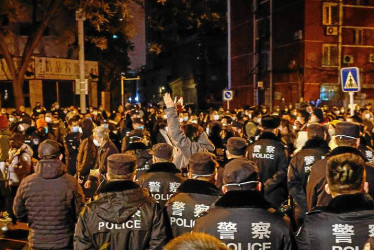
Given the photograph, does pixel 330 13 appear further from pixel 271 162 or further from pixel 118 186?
pixel 118 186

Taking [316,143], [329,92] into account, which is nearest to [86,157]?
[316,143]

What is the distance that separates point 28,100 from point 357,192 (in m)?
27.1

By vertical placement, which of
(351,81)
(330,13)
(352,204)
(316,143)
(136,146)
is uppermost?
(330,13)

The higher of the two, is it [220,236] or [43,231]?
[220,236]

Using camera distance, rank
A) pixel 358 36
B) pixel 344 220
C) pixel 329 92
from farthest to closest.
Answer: pixel 358 36 → pixel 329 92 → pixel 344 220

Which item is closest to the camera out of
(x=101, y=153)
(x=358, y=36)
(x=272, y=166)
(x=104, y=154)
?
(x=272, y=166)

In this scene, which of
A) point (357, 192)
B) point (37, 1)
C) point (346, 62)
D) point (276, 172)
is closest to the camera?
point (357, 192)

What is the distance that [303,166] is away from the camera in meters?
6.38

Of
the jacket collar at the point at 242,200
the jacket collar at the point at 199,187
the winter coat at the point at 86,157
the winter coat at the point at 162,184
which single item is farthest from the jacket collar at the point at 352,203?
Result: the winter coat at the point at 86,157

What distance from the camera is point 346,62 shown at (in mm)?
35281

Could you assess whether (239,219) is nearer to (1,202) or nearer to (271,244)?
(271,244)

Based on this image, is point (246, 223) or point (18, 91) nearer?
point (246, 223)

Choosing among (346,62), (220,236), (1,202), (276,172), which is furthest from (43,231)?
(346,62)

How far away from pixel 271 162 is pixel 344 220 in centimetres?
393
